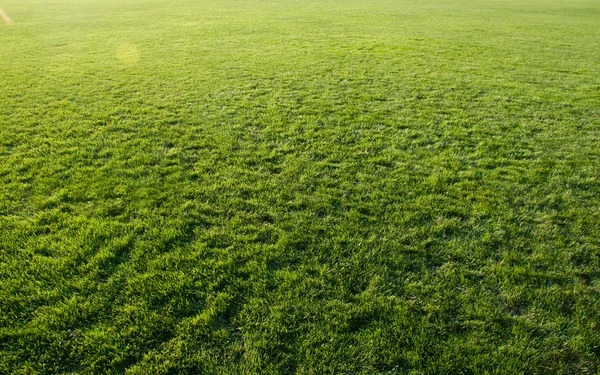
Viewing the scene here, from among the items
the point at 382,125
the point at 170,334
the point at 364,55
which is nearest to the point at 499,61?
the point at 364,55

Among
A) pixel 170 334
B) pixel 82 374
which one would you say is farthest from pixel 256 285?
pixel 82 374

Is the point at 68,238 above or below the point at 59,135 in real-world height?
below

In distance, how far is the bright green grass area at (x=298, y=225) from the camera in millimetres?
2791

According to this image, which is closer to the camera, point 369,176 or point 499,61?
point 369,176

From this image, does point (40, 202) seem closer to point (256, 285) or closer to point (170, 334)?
point (170, 334)

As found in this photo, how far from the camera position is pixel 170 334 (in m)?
2.86

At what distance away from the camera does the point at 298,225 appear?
13.4 feet

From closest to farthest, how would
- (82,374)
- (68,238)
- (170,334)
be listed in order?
1. (82,374)
2. (170,334)
3. (68,238)

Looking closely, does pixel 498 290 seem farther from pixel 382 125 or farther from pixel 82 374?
pixel 382 125

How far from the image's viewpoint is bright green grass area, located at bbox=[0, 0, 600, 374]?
2.79 metres

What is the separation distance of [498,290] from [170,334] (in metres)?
3.00

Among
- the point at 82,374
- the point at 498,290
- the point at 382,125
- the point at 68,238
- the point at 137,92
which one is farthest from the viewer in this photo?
the point at 137,92

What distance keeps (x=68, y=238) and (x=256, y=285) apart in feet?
7.35

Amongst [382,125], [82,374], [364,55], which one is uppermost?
[364,55]
